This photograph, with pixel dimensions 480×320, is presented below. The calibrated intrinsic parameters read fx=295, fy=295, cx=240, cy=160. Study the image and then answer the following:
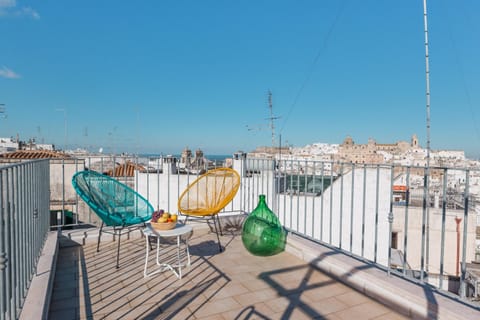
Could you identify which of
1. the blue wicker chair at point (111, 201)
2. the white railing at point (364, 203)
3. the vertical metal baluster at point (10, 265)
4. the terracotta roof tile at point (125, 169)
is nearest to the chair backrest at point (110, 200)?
the blue wicker chair at point (111, 201)

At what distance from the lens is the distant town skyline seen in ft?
33.6

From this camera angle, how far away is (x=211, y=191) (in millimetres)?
3957

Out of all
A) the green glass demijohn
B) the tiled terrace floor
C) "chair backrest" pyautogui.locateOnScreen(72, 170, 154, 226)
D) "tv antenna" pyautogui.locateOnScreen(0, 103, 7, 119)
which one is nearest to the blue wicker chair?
"chair backrest" pyautogui.locateOnScreen(72, 170, 154, 226)

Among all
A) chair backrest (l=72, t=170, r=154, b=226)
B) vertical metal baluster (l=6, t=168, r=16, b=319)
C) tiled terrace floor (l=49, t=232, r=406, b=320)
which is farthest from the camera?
chair backrest (l=72, t=170, r=154, b=226)

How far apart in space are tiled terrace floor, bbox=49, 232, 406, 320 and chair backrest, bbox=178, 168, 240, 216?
67 centimetres

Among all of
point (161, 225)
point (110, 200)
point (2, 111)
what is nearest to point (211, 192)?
point (110, 200)

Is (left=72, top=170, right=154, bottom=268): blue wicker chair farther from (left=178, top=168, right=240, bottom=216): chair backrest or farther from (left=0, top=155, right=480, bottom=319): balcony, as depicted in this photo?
(left=178, top=168, right=240, bottom=216): chair backrest

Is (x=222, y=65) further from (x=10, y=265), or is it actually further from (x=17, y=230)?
(x=10, y=265)

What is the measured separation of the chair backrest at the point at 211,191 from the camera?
356cm

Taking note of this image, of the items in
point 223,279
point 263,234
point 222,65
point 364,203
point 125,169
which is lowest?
point 223,279

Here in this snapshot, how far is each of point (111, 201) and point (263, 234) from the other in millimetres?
1782

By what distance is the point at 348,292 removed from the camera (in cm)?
230

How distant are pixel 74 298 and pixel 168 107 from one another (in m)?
25.5

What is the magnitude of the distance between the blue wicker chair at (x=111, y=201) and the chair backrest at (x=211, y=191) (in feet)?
1.61
